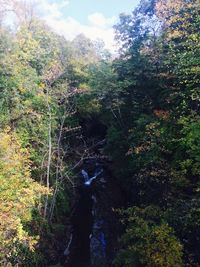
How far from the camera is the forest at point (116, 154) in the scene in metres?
11.4

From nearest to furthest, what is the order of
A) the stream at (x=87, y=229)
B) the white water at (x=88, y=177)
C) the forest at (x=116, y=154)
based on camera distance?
the forest at (x=116, y=154)
the stream at (x=87, y=229)
the white water at (x=88, y=177)

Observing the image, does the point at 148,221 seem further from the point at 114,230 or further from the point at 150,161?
the point at 114,230

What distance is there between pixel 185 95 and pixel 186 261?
7539 millimetres

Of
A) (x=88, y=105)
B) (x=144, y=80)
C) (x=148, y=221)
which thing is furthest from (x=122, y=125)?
(x=148, y=221)

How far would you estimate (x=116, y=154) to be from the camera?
21469 millimetres

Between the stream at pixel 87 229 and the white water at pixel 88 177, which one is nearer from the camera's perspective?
the stream at pixel 87 229

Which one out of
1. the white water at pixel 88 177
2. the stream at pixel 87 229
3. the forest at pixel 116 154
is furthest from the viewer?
the white water at pixel 88 177

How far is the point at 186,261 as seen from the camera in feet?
37.3

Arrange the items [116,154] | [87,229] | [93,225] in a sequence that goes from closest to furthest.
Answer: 1. [87,229]
2. [93,225]
3. [116,154]

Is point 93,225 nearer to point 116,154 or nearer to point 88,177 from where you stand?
point 116,154

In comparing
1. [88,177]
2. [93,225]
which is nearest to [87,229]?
[93,225]

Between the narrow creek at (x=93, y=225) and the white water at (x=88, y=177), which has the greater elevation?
the white water at (x=88, y=177)

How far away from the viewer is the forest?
448 inches

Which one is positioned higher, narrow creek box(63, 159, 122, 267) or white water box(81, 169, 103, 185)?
white water box(81, 169, 103, 185)
